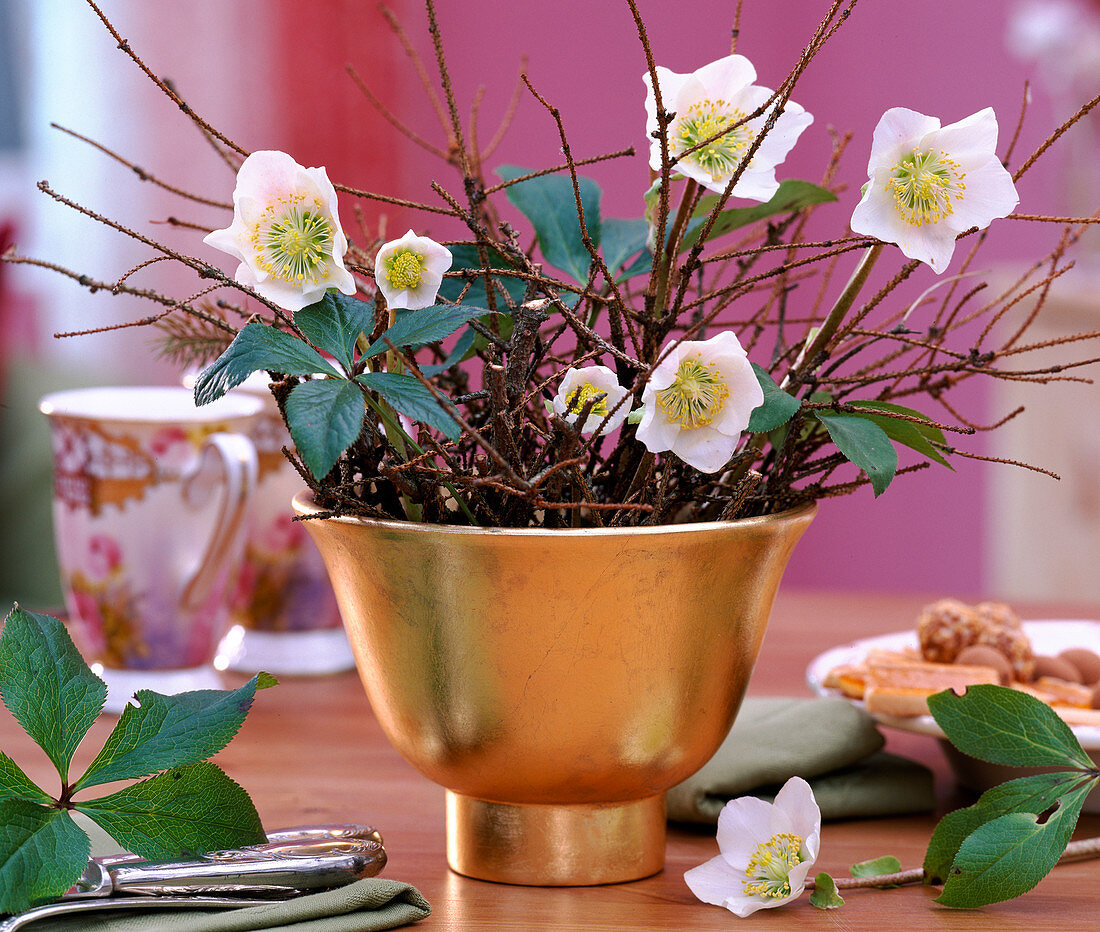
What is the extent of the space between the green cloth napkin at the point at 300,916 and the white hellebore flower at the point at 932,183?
28 cm

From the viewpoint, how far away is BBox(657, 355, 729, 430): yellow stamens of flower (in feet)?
1.33

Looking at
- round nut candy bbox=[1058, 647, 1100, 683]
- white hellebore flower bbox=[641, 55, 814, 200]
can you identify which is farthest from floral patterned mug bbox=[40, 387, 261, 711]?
round nut candy bbox=[1058, 647, 1100, 683]

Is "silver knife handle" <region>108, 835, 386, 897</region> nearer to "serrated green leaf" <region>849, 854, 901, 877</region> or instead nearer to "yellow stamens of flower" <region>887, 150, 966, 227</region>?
"serrated green leaf" <region>849, 854, 901, 877</region>

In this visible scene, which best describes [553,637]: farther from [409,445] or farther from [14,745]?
[14,745]

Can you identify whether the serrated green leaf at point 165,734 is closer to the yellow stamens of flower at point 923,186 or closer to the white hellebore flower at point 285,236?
the white hellebore flower at point 285,236

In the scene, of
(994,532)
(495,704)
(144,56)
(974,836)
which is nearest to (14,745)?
(495,704)

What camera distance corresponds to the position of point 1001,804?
46cm

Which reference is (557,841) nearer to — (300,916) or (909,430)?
(300,916)

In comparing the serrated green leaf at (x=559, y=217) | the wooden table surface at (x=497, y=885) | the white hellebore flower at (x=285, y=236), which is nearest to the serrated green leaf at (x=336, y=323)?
the white hellebore flower at (x=285, y=236)

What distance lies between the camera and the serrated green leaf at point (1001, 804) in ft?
1.50

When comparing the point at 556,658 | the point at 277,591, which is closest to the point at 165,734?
the point at 556,658

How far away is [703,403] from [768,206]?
0.12 metres

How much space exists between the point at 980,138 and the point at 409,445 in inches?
8.7

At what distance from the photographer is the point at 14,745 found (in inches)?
27.0
